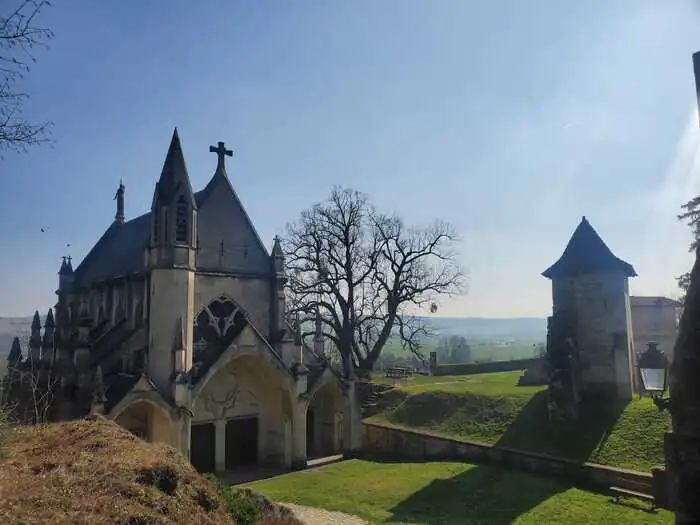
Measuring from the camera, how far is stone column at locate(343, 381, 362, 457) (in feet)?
79.1

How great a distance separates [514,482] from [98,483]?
483 inches

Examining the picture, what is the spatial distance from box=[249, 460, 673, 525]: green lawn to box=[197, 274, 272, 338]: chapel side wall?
7.91 m

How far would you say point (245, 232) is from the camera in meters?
25.2

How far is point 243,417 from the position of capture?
2327cm

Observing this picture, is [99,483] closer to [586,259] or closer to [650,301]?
[586,259]

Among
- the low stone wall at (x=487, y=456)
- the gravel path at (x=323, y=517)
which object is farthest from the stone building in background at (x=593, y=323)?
the gravel path at (x=323, y=517)

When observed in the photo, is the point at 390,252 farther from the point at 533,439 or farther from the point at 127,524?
the point at 127,524

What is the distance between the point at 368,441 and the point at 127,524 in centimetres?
1810

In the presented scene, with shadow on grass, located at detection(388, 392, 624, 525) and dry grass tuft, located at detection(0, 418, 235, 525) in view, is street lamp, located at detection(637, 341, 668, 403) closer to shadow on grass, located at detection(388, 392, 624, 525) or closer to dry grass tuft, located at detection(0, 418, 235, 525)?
shadow on grass, located at detection(388, 392, 624, 525)

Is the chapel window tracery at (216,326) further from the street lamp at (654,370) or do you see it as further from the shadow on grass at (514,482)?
the street lamp at (654,370)

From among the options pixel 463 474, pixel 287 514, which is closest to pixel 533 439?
pixel 463 474

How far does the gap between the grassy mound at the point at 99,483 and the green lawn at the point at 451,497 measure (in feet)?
18.2

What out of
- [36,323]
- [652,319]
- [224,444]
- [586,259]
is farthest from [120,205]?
[652,319]

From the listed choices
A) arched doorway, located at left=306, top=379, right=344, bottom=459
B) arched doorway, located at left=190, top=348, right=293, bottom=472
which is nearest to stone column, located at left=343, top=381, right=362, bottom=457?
arched doorway, located at left=306, top=379, right=344, bottom=459
